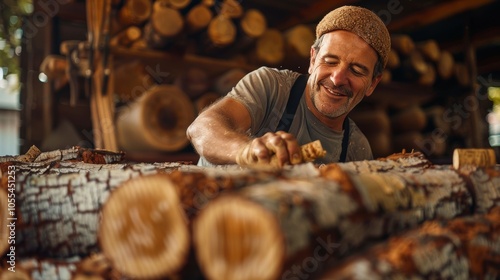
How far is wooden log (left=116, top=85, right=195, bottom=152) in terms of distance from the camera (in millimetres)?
3680

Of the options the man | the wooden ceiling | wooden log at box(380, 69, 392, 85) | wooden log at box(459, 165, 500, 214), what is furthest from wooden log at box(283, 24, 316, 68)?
wooden log at box(459, 165, 500, 214)

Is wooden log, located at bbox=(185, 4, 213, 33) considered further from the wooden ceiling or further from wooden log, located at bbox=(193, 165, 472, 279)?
wooden log, located at bbox=(193, 165, 472, 279)

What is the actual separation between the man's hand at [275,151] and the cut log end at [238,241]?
0.59 metres

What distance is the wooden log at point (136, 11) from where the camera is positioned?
3.84 metres

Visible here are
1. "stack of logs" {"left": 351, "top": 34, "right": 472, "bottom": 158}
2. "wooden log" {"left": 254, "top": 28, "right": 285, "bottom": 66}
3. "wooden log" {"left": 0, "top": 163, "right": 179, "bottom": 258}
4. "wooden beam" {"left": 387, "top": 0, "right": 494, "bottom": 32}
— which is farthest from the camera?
"stack of logs" {"left": 351, "top": 34, "right": 472, "bottom": 158}

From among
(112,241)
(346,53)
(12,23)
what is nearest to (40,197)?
(112,241)

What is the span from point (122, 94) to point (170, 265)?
336 centimetres

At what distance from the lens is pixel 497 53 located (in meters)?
6.70

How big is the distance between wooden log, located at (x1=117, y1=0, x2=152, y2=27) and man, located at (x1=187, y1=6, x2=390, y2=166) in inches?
67.8

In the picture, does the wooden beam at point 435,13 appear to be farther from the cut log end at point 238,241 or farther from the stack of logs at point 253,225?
the cut log end at point 238,241

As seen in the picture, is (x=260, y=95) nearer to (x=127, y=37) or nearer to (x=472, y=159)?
(x=472, y=159)

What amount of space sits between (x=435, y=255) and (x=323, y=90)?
4.98 ft

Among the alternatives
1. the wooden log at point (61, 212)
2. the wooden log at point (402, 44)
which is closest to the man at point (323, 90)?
the wooden log at point (61, 212)

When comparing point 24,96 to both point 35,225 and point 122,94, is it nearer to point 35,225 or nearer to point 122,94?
→ point 122,94
